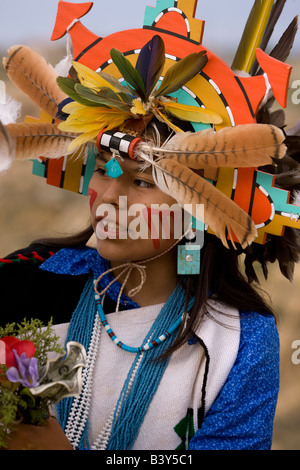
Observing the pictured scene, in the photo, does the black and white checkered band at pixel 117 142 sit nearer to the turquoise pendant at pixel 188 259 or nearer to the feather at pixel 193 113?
the feather at pixel 193 113

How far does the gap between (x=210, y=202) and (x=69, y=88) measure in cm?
45

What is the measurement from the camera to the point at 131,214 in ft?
5.33

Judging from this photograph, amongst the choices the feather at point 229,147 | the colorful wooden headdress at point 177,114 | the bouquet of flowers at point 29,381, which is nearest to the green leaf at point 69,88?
the colorful wooden headdress at point 177,114

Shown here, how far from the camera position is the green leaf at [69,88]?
5.21 ft

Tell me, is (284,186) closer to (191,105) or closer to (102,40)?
(191,105)

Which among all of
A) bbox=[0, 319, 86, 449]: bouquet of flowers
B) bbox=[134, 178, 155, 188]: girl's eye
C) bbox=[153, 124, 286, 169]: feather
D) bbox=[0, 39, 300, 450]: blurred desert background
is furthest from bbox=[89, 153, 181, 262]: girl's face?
bbox=[0, 39, 300, 450]: blurred desert background

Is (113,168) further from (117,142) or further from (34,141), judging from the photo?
(34,141)

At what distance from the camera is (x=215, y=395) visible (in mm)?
1666

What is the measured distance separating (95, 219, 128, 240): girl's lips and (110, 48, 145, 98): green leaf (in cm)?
33

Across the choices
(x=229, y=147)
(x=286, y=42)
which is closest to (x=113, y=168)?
(x=229, y=147)

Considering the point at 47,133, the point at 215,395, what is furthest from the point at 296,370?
the point at 47,133

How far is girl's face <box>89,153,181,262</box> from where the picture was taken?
163 cm

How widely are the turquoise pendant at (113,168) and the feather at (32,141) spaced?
16 cm

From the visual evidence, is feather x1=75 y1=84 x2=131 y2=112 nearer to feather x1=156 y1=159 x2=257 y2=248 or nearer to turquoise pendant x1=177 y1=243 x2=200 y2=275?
feather x1=156 y1=159 x2=257 y2=248
